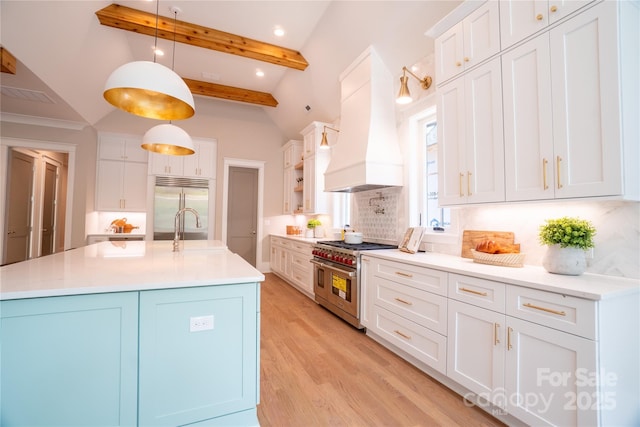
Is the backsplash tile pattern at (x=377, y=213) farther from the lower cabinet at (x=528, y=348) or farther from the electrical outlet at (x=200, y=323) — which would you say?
the electrical outlet at (x=200, y=323)

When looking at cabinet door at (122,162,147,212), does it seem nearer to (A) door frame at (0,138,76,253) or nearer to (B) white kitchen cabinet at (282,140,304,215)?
(A) door frame at (0,138,76,253)

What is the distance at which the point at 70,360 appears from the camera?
1321 millimetres

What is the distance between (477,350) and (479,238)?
97 cm

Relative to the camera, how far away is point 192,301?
1.51 meters

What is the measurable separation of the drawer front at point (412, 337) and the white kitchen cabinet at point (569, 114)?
120 centimetres

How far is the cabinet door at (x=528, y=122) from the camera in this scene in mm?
1699

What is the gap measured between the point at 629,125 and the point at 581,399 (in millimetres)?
1388

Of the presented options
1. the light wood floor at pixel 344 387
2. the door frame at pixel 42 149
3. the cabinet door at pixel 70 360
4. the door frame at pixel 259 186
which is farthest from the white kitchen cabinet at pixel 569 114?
the door frame at pixel 42 149

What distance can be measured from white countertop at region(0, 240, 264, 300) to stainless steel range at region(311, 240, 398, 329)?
4.90 feet

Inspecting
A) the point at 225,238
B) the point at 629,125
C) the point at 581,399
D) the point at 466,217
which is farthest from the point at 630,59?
the point at 225,238

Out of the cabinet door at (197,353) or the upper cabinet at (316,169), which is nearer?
the cabinet door at (197,353)

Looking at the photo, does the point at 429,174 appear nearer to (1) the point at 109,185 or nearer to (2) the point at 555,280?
(2) the point at 555,280

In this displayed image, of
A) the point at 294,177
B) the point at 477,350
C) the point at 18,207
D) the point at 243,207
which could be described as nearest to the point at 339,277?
the point at 477,350

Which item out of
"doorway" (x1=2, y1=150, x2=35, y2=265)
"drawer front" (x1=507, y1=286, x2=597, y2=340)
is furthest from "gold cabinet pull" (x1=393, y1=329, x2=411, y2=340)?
"doorway" (x1=2, y1=150, x2=35, y2=265)
